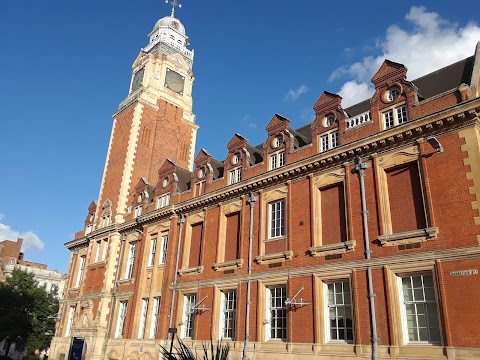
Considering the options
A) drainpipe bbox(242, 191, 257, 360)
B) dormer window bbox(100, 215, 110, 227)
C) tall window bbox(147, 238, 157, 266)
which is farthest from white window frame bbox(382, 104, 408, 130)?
dormer window bbox(100, 215, 110, 227)

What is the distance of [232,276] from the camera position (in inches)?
862

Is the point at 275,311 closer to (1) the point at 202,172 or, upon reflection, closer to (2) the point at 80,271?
(1) the point at 202,172

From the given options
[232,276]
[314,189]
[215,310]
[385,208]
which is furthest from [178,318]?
[385,208]

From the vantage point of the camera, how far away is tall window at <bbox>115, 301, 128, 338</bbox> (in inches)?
1135

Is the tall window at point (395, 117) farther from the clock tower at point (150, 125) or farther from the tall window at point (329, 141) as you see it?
the clock tower at point (150, 125)

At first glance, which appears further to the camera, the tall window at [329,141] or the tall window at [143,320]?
the tall window at [143,320]

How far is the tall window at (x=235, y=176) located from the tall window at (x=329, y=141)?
6.07 meters

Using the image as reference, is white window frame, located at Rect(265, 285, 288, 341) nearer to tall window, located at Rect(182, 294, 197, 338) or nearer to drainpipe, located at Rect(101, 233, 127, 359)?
tall window, located at Rect(182, 294, 197, 338)

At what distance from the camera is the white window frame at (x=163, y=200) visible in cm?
2970

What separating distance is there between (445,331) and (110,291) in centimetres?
2456

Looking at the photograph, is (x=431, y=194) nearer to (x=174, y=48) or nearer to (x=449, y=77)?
(x=449, y=77)

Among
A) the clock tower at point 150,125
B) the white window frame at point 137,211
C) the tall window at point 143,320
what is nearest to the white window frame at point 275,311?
the tall window at point 143,320

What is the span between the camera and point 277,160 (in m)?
22.6

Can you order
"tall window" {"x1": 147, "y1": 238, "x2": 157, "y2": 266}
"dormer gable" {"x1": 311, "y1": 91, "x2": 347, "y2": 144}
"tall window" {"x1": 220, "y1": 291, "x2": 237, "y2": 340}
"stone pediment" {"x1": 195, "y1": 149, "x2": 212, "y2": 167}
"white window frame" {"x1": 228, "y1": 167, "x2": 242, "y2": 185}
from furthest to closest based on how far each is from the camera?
"tall window" {"x1": 147, "y1": 238, "x2": 157, "y2": 266} → "stone pediment" {"x1": 195, "y1": 149, "x2": 212, "y2": 167} → "white window frame" {"x1": 228, "y1": 167, "x2": 242, "y2": 185} → "tall window" {"x1": 220, "y1": 291, "x2": 237, "y2": 340} → "dormer gable" {"x1": 311, "y1": 91, "x2": 347, "y2": 144}
